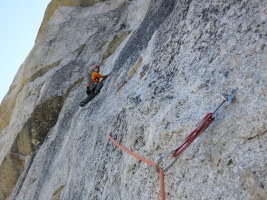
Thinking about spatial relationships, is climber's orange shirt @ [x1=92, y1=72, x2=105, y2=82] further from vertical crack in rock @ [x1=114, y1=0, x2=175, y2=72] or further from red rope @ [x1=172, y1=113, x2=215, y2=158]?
red rope @ [x1=172, y1=113, x2=215, y2=158]

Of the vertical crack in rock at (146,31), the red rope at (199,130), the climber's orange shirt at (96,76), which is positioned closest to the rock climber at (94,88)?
the climber's orange shirt at (96,76)

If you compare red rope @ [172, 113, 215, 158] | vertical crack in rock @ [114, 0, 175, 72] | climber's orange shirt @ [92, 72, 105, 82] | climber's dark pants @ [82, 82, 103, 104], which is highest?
red rope @ [172, 113, 215, 158]

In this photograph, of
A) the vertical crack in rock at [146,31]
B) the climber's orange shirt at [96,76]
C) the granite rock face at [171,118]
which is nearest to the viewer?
the granite rock face at [171,118]

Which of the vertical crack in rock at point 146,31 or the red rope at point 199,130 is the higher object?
the red rope at point 199,130

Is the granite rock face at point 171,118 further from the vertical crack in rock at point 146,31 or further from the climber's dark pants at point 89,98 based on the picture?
the climber's dark pants at point 89,98

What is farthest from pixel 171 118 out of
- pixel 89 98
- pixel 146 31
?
pixel 89 98

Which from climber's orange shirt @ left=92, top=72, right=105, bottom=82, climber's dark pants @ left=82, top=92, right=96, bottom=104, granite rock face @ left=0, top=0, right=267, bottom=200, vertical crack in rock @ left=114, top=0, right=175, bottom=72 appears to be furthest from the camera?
climber's orange shirt @ left=92, top=72, right=105, bottom=82

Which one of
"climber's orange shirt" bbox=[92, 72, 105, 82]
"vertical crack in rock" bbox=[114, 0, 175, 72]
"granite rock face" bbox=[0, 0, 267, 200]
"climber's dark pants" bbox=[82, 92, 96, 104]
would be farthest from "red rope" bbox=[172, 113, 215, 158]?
"climber's orange shirt" bbox=[92, 72, 105, 82]

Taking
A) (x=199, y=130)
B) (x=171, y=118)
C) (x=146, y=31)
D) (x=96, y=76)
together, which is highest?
(x=199, y=130)

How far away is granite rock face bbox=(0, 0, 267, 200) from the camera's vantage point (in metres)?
3.18

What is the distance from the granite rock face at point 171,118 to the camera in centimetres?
318

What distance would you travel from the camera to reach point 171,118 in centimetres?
411

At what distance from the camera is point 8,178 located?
1101cm

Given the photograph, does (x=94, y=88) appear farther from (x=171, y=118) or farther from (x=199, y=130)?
(x=199, y=130)
